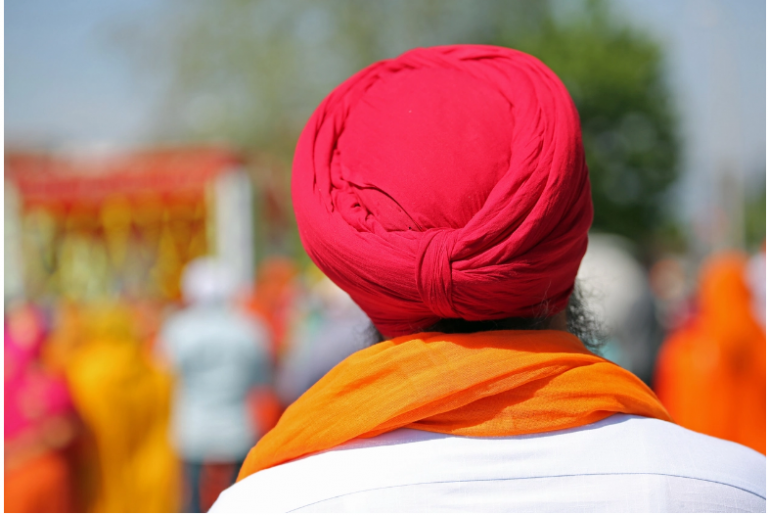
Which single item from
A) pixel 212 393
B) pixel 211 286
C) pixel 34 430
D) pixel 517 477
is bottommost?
pixel 212 393

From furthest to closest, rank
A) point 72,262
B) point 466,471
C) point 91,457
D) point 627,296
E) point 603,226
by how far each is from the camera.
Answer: point 603,226
point 72,262
point 627,296
point 91,457
point 466,471

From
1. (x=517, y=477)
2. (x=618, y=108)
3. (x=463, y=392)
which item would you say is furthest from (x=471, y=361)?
(x=618, y=108)

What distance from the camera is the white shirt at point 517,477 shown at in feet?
3.23

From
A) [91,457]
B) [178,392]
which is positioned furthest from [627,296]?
[91,457]

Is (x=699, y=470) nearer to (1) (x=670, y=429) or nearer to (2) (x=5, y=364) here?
(1) (x=670, y=429)

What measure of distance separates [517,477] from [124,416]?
4.64 metres

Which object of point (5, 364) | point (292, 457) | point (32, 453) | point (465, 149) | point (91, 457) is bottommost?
point (91, 457)

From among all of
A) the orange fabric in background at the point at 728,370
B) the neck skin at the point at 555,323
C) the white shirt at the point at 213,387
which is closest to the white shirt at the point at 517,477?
the neck skin at the point at 555,323

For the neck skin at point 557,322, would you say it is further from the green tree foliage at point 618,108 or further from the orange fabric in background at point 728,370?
the green tree foliage at point 618,108

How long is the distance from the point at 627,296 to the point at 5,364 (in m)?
5.07

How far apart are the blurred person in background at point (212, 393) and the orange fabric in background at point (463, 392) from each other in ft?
12.6

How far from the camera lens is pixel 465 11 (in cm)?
2428

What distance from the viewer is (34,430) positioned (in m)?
3.92

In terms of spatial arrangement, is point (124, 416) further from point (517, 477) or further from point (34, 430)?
point (517, 477)
